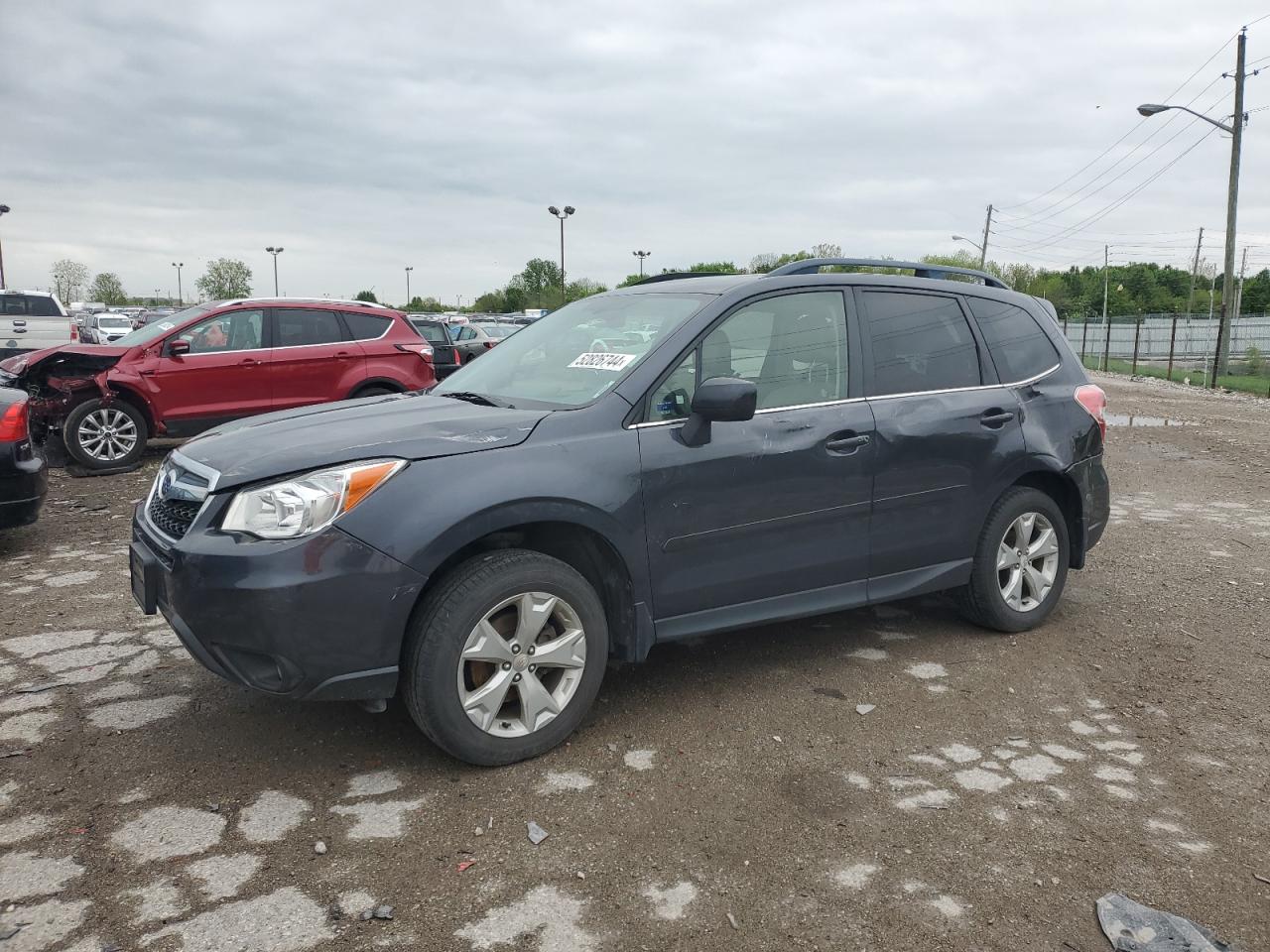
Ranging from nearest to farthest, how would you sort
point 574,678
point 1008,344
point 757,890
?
point 757,890 → point 574,678 → point 1008,344

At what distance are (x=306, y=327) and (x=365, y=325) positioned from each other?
0.65 meters

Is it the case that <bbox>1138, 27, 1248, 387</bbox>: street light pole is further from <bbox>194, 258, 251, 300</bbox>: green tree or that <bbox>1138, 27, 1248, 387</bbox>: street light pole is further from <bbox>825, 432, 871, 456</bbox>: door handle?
<bbox>194, 258, 251, 300</bbox>: green tree

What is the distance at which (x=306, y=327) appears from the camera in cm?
1076

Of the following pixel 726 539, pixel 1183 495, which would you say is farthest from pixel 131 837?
pixel 1183 495

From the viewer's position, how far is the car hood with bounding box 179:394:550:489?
3.25m

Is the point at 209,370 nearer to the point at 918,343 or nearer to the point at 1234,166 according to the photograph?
the point at 918,343

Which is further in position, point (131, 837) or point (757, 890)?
point (131, 837)

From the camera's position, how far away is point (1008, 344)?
16.2ft

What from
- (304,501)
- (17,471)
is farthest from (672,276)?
(17,471)

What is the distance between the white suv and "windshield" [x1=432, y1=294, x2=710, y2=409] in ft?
51.2

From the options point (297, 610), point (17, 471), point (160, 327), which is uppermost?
point (160, 327)

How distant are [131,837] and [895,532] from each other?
312 cm

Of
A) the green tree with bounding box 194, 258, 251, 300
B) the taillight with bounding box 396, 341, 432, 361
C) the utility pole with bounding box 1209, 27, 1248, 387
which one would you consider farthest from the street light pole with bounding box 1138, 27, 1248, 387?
the green tree with bounding box 194, 258, 251, 300

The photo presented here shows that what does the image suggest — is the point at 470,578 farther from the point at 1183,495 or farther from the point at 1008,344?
the point at 1183,495
